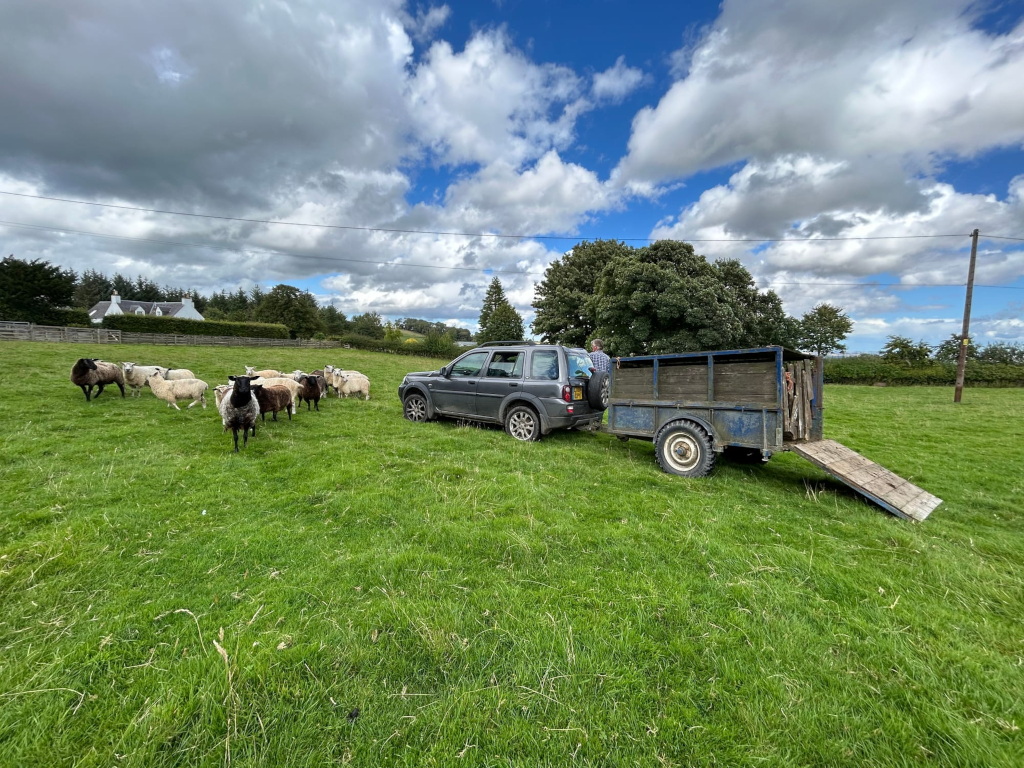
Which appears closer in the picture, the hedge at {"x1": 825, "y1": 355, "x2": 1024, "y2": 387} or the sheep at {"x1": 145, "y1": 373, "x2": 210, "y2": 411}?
the sheep at {"x1": 145, "y1": 373, "x2": 210, "y2": 411}

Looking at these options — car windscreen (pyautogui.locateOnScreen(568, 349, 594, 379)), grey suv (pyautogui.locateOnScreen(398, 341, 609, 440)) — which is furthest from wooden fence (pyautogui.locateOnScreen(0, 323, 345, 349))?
car windscreen (pyautogui.locateOnScreen(568, 349, 594, 379))

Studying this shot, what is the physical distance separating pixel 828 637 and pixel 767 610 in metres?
0.34

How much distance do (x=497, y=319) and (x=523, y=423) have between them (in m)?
53.1

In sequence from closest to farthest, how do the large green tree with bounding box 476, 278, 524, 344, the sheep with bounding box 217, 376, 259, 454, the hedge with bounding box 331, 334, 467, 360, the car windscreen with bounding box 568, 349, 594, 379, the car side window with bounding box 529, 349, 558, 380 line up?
the sheep with bounding box 217, 376, 259, 454, the car side window with bounding box 529, 349, 558, 380, the car windscreen with bounding box 568, 349, 594, 379, the hedge with bounding box 331, 334, 467, 360, the large green tree with bounding box 476, 278, 524, 344

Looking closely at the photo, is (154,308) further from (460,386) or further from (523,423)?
(523,423)

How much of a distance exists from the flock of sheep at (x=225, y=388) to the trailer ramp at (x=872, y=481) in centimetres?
894

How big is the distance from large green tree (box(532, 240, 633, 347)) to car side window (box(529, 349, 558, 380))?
27.7 metres

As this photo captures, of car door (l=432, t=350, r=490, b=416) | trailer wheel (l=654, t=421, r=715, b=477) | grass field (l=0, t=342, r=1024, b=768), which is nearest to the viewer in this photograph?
grass field (l=0, t=342, r=1024, b=768)

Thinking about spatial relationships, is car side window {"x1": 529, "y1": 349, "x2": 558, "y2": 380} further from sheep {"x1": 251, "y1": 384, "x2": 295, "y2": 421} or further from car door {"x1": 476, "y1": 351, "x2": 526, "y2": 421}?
sheep {"x1": 251, "y1": 384, "x2": 295, "y2": 421}

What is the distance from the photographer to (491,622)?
2627 mm

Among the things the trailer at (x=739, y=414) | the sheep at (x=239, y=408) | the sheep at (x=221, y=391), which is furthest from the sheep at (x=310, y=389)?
the trailer at (x=739, y=414)

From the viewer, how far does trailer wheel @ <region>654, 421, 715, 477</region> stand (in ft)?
19.6

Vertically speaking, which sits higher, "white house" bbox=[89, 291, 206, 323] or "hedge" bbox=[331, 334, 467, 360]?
"white house" bbox=[89, 291, 206, 323]

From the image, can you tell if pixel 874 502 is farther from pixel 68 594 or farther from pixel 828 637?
pixel 68 594
